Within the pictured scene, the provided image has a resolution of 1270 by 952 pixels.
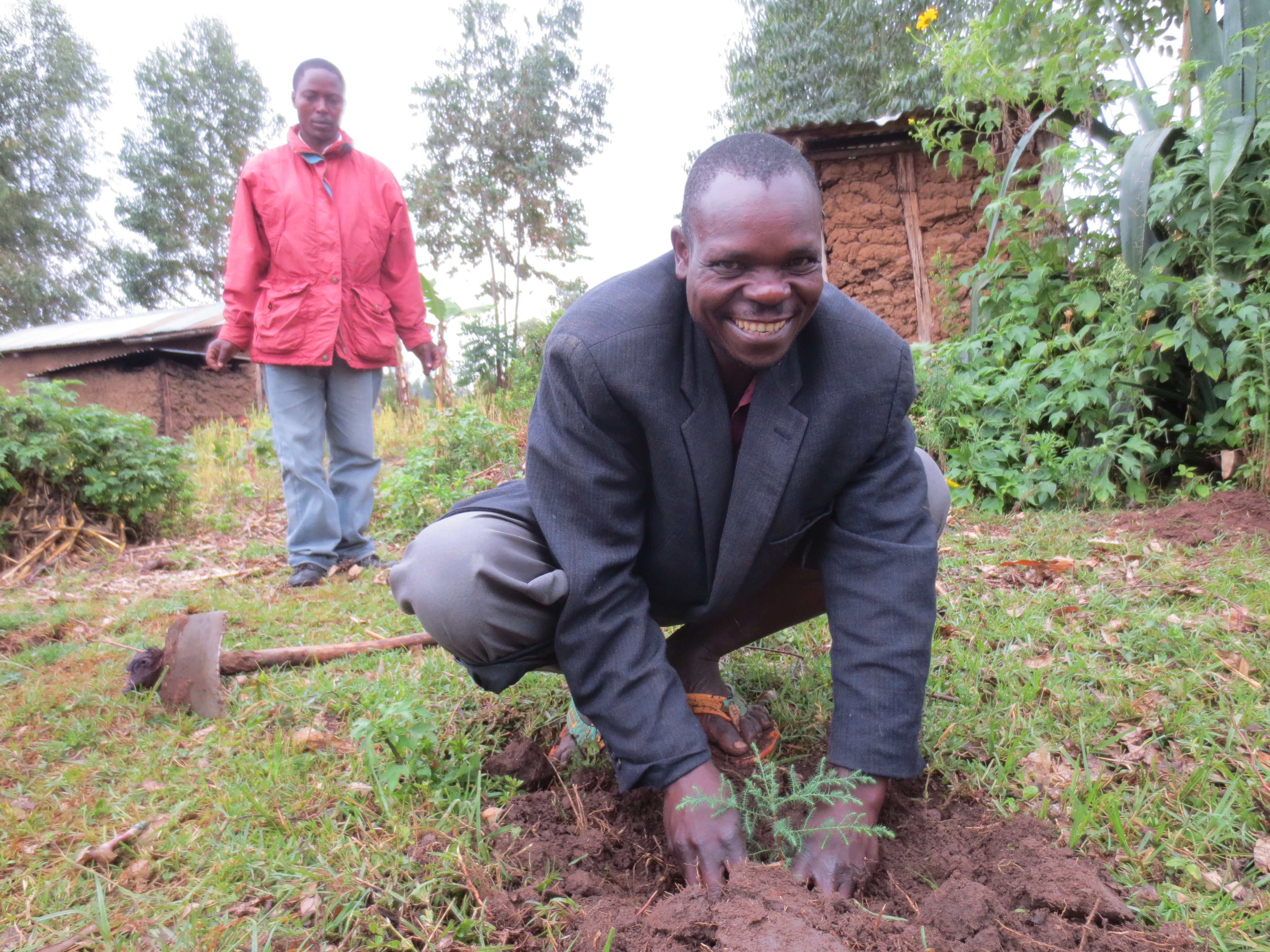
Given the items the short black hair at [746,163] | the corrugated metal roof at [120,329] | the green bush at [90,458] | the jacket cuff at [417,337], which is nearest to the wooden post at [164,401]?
the corrugated metal roof at [120,329]

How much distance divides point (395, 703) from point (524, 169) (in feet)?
53.9

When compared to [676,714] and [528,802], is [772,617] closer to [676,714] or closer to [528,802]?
[676,714]

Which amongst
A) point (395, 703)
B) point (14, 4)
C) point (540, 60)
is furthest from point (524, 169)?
point (14, 4)

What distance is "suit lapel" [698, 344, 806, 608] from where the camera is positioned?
161cm

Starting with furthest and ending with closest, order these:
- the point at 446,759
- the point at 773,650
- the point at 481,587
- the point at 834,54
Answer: the point at 834,54 < the point at 773,650 < the point at 446,759 < the point at 481,587

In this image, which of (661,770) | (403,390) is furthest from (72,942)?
(403,390)

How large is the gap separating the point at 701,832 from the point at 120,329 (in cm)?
1659

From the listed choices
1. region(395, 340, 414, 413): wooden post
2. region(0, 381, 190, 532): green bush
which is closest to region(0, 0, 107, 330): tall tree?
region(395, 340, 414, 413): wooden post

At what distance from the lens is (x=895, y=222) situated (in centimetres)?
681

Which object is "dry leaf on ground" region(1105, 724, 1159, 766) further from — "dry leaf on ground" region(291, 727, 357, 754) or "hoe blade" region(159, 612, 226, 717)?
"hoe blade" region(159, 612, 226, 717)

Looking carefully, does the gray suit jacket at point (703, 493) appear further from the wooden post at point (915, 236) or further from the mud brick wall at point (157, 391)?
the mud brick wall at point (157, 391)

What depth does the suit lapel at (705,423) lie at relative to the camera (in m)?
1.61

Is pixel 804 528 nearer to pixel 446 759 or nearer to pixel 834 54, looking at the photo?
pixel 446 759

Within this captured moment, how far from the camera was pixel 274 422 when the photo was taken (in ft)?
13.2
